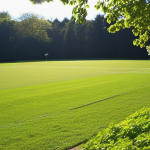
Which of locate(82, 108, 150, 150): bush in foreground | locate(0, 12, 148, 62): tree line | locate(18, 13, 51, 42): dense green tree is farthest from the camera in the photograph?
locate(18, 13, 51, 42): dense green tree

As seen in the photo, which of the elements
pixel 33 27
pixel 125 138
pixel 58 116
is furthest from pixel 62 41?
pixel 125 138

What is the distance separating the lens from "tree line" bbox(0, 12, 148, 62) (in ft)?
208

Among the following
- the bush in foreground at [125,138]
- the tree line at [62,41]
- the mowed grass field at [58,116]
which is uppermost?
the tree line at [62,41]

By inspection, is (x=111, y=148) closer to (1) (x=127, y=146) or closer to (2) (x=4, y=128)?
(1) (x=127, y=146)

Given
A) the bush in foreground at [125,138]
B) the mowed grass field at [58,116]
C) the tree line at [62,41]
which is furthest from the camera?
the tree line at [62,41]

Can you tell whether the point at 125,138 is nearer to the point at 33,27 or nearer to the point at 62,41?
the point at 62,41

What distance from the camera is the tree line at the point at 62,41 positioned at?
63.4m

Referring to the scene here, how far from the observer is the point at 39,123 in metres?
6.07

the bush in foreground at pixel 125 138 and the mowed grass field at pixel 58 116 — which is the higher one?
the bush in foreground at pixel 125 138

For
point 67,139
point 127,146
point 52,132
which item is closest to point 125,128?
point 127,146

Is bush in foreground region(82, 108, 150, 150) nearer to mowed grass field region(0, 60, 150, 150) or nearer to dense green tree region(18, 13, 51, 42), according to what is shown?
mowed grass field region(0, 60, 150, 150)

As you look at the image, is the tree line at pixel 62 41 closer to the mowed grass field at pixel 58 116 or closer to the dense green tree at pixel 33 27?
the dense green tree at pixel 33 27

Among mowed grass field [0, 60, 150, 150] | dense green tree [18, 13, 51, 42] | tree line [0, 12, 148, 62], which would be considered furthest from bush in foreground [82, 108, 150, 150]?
dense green tree [18, 13, 51, 42]

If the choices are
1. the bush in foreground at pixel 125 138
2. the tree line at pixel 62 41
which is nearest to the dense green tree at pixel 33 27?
the tree line at pixel 62 41
